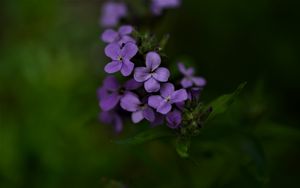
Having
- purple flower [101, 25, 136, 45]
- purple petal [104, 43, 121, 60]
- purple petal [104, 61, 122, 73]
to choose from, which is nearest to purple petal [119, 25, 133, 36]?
purple flower [101, 25, 136, 45]

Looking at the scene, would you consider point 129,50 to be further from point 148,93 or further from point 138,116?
point 138,116

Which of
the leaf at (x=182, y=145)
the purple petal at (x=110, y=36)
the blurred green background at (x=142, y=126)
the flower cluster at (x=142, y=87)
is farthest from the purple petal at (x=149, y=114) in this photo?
the blurred green background at (x=142, y=126)

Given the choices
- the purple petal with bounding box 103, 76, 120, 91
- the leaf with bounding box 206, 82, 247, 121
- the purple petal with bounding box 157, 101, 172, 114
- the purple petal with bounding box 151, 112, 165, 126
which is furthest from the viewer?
A: the purple petal with bounding box 103, 76, 120, 91

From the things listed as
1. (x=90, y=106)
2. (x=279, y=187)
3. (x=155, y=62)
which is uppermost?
(x=155, y=62)

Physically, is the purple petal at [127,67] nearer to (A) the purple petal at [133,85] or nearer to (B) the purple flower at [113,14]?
(A) the purple petal at [133,85]

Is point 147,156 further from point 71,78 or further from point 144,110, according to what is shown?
point 71,78

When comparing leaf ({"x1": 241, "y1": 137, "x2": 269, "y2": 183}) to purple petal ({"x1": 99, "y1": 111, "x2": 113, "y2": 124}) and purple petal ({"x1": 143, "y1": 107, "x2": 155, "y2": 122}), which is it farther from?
purple petal ({"x1": 99, "y1": 111, "x2": 113, "y2": 124})

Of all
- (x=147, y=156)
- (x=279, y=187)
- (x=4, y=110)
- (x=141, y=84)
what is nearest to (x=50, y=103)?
(x=4, y=110)
